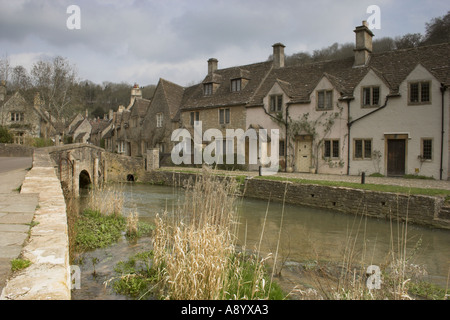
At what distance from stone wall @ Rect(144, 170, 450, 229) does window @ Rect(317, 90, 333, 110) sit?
24.9ft

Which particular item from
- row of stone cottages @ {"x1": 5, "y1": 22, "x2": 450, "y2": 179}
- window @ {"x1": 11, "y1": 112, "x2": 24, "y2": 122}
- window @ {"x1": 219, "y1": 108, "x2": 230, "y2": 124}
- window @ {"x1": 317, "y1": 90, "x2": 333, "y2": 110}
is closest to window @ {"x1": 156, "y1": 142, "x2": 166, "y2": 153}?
row of stone cottages @ {"x1": 5, "y1": 22, "x2": 450, "y2": 179}

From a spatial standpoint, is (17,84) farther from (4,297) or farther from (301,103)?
(4,297)

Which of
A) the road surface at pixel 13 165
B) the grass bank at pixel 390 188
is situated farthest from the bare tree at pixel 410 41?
the road surface at pixel 13 165

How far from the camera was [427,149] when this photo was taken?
1914 centimetres

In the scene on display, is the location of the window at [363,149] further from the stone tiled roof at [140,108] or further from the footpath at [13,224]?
the stone tiled roof at [140,108]

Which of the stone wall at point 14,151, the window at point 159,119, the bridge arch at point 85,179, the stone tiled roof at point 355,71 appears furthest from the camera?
the window at point 159,119

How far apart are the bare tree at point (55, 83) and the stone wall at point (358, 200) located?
1414 inches

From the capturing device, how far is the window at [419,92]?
19000 millimetres

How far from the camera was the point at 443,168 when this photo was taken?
1853 cm

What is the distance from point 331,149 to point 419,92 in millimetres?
A: 5903

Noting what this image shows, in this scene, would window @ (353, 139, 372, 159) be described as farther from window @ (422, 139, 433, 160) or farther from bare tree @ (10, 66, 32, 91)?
bare tree @ (10, 66, 32, 91)

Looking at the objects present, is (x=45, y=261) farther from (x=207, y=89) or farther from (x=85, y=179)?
(x=207, y=89)

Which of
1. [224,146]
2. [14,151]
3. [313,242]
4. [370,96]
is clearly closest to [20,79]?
[14,151]
